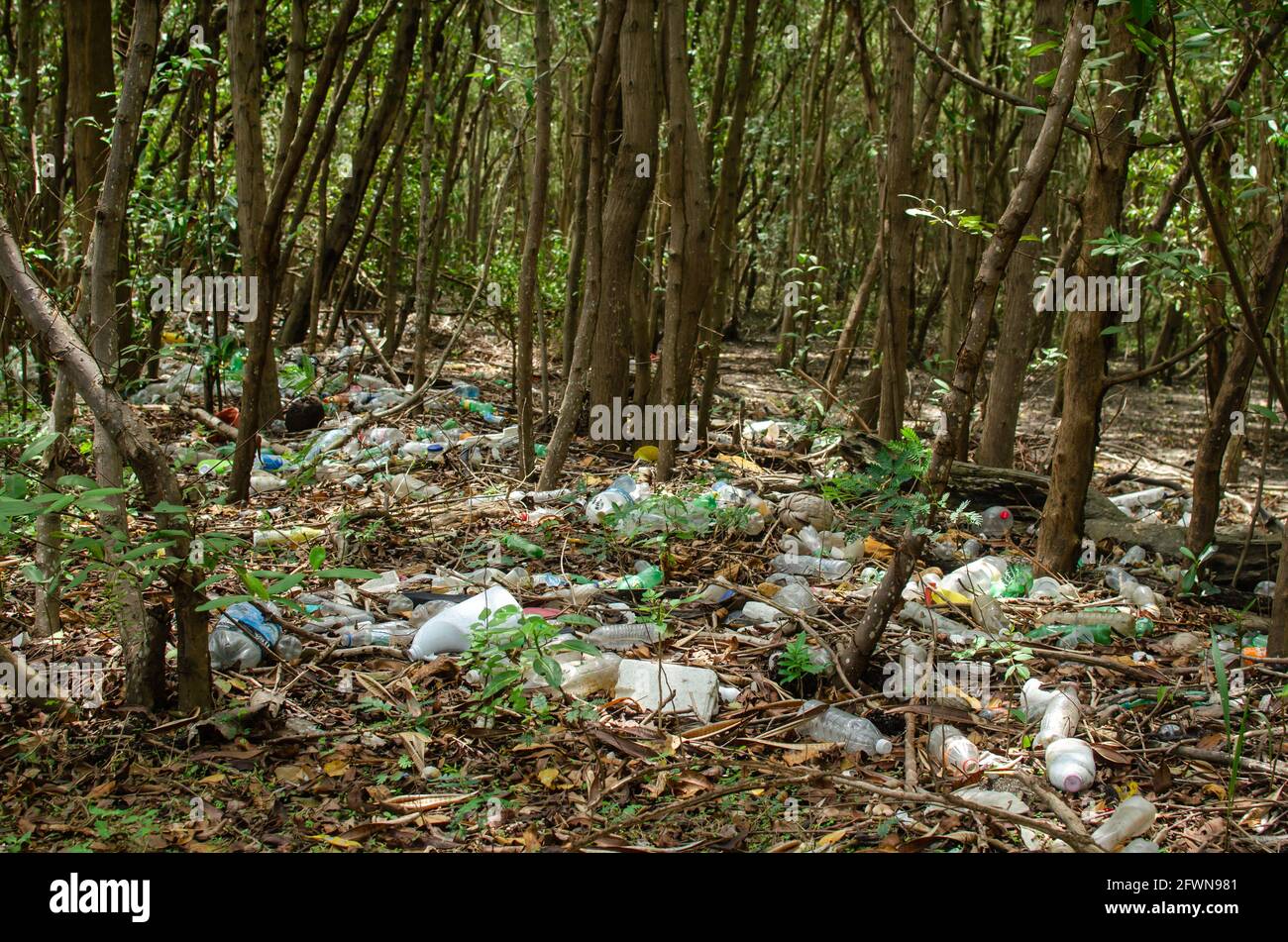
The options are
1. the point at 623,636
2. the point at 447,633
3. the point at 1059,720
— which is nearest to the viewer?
the point at 1059,720

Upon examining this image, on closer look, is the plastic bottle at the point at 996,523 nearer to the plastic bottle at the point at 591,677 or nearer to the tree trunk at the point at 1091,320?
the tree trunk at the point at 1091,320

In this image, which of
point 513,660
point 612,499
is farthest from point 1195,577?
point 513,660

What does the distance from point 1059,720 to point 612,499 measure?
7.37ft

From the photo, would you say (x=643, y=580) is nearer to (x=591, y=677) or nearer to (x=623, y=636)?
(x=623, y=636)

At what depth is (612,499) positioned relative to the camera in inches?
187

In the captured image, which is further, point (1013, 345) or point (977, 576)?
point (1013, 345)

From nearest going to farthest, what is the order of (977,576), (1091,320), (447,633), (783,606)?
(447,633)
(783,606)
(1091,320)
(977,576)

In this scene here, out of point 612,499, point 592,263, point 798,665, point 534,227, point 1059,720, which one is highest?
point 534,227

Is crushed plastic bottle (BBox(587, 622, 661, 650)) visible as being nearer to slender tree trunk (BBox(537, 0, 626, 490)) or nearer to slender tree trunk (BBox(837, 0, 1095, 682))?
slender tree trunk (BBox(837, 0, 1095, 682))

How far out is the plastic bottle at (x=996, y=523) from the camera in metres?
5.04

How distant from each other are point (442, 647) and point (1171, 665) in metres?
2.37

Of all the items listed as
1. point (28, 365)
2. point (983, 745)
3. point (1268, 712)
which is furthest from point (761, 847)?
point (28, 365)

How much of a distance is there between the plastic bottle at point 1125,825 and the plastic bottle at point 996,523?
2.53 m

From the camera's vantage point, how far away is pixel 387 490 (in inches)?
201
